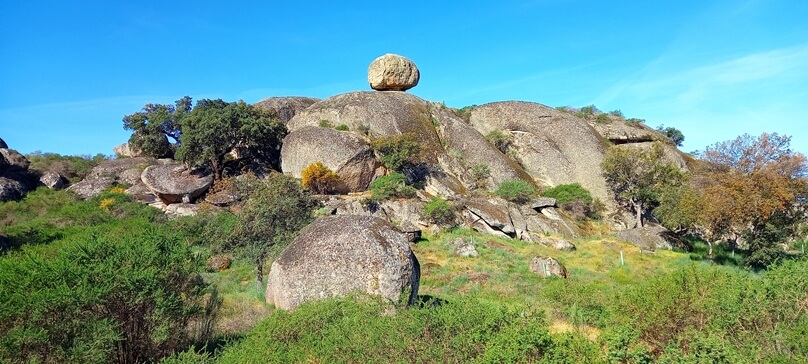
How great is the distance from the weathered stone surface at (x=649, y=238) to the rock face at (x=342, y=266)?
2334cm

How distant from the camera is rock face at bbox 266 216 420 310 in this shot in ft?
34.6

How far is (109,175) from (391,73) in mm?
26479

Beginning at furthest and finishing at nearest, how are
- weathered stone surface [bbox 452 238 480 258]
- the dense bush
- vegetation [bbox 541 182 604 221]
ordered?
vegetation [bbox 541 182 604 221]
weathered stone surface [bbox 452 238 480 258]
the dense bush

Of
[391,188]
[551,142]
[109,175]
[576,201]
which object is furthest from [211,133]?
[551,142]

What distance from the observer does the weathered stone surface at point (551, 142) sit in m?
40.4

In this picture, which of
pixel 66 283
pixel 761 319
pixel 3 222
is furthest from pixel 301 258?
pixel 3 222

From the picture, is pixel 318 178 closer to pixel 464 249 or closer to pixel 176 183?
pixel 176 183

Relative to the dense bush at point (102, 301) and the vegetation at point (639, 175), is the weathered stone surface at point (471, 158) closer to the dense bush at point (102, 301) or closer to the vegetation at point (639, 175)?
the vegetation at point (639, 175)

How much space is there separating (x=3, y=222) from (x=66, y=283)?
92.9ft

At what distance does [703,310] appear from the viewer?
8789mm

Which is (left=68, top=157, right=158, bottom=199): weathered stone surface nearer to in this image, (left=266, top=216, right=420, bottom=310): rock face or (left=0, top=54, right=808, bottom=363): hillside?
(left=0, top=54, right=808, bottom=363): hillside

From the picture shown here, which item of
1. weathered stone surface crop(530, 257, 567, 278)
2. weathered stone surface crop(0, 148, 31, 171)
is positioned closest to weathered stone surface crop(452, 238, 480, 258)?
weathered stone surface crop(530, 257, 567, 278)

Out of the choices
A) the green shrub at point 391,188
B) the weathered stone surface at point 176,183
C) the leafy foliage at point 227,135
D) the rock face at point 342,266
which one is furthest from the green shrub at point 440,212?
the rock face at point 342,266

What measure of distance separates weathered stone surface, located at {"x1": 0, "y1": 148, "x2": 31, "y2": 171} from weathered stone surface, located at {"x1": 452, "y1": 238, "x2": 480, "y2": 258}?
110 feet
